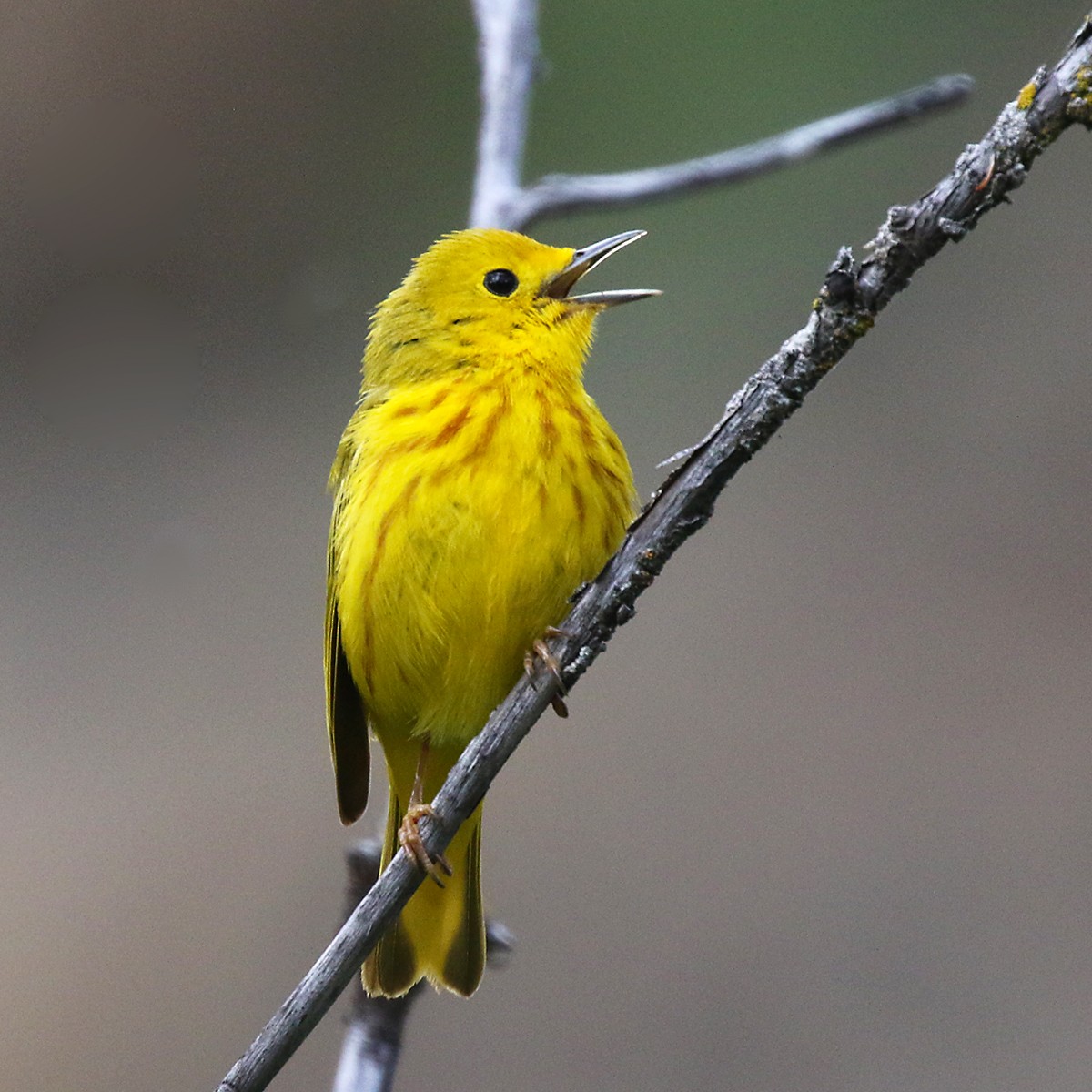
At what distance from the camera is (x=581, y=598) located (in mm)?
2625

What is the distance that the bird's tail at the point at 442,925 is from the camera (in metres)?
3.71

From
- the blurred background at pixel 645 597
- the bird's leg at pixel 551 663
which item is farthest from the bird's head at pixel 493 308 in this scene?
the blurred background at pixel 645 597

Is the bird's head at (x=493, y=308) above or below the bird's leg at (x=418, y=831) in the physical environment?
above

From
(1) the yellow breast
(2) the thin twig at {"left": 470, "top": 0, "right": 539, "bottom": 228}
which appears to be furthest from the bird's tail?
(2) the thin twig at {"left": 470, "top": 0, "right": 539, "bottom": 228}

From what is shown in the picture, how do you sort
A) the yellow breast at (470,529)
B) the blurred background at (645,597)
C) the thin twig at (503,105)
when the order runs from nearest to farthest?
the yellow breast at (470,529), the thin twig at (503,105), the blurred background at (645,597)

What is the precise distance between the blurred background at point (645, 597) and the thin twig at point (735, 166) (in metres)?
2.47

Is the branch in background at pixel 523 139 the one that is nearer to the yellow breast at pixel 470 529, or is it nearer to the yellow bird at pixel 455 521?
the yellow bird at pixel 455 521

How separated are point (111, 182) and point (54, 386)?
1.11m

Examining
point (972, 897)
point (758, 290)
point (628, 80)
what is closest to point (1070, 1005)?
point (972, 897)

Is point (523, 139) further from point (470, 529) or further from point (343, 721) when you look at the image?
point (343, 721)

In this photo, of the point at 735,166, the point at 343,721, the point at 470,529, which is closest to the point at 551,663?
the point at 470,529

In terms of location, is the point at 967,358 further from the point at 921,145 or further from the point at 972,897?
the point at 972,897

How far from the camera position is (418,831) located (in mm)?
3000

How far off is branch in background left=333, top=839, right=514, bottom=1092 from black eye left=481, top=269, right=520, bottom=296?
1464mm
